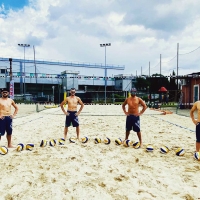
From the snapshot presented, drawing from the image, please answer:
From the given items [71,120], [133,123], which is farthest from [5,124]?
[133,123]

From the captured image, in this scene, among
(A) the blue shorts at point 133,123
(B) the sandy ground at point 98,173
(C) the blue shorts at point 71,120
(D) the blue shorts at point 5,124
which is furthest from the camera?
(C) the blue shorts at point 71,120

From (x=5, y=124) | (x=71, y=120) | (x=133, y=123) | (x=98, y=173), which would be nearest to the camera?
(x=98, y=173)

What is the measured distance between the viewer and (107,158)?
197 inches

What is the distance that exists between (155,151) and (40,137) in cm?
383

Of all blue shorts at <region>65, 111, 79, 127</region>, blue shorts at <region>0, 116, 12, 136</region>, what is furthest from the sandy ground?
blue shorts at <region>65, 111, 79, 127</region>

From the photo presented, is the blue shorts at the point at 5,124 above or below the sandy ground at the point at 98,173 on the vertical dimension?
above

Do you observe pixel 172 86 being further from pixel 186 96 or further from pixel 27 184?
pixel 27 184

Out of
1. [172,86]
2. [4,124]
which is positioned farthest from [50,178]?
[172,86]

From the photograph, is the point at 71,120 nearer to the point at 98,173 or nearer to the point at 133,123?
the point at 133,123

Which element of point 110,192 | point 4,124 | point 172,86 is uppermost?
point 172,86

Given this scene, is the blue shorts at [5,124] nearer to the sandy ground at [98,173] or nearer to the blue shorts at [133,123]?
the sandy ground at [98,173]

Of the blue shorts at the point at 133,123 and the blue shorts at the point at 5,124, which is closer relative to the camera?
the blue shorts at the point at 5,124

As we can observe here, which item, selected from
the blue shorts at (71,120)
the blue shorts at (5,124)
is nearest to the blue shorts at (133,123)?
the blue shorts at (71,120)

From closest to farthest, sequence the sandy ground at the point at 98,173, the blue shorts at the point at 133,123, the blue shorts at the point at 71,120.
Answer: the sandy ground at the point at 98,173
the blue shorts at the point at 133,123
the blue shorts at the point at 71,120
